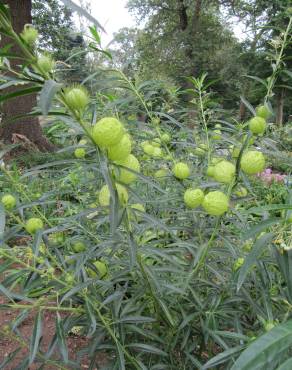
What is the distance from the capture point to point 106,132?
2.27 feet

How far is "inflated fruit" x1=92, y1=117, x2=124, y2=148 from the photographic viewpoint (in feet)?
2.27

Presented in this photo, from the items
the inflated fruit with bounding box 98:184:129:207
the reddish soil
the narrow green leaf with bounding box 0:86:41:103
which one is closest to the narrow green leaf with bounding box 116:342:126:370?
the inflated fruit with bounding box 98:184:129:207

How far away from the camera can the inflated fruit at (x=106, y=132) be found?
2.27 ft

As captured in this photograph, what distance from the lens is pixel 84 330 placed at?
4.55ft

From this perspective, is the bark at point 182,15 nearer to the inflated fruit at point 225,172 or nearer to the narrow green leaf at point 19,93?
the inflated fruit at point 225,172

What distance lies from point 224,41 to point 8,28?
1732 centimetres

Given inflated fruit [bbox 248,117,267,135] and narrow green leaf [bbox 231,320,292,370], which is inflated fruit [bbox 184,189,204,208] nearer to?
inflated fruit [bbox 248,117,267,135]

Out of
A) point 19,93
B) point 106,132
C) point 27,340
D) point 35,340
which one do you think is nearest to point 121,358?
point 35,340

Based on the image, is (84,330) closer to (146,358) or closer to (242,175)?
(146,358)

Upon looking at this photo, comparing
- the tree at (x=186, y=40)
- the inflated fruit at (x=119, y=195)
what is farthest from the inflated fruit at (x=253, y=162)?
the tree at (x=186, y=40)

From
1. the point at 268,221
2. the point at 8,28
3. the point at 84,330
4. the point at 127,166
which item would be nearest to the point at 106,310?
the point at 84,330

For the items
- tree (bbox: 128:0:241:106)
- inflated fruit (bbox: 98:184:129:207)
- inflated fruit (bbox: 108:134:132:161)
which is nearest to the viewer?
inflated fruit (bbox: 108:134:132:161)

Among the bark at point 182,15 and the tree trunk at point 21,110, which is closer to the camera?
the tree trunk at point 21,110

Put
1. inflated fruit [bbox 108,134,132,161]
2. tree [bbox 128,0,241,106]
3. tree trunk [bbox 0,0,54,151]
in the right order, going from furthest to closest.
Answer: tree [bbox 128,0,241,106]
tree trunk [bbox 0,0,54,151]
inflated fruit [bbox 108,134,132,161]
